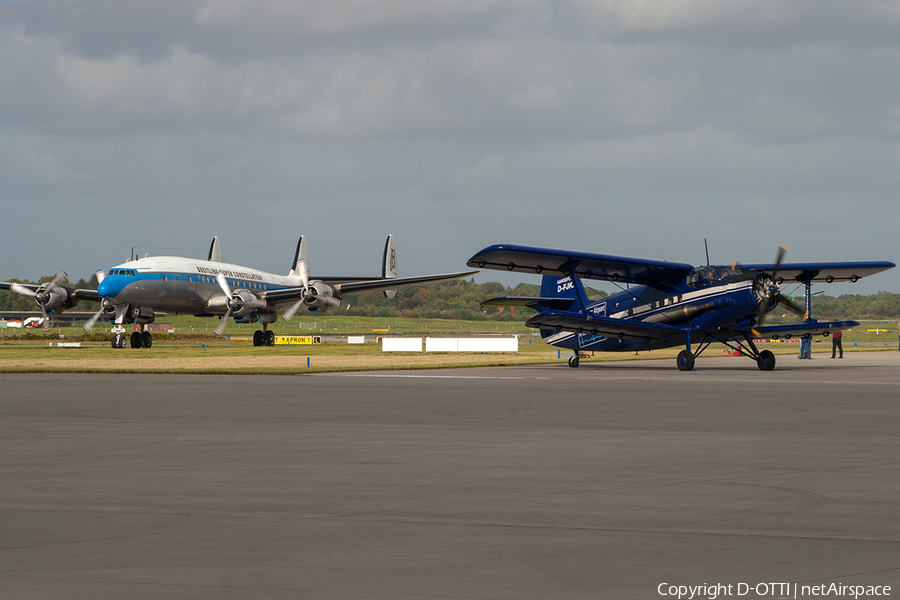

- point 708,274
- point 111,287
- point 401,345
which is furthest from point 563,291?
point 111,287

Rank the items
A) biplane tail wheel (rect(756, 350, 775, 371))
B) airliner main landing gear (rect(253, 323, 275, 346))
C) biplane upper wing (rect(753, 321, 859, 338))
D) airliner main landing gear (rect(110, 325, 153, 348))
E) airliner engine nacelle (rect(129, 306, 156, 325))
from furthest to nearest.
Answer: airliner main landing gear (rect(253, 323, 275, 346)) < airliner main landing gear (rect(110, 325, 153, 348)) < airliner engine nacelle (rect(129, 306, 156, 325)) < biplane upper wing (rect(753, 321, 859, 338)) < biplane tail wheel (rect(756, 350, 775, 371))

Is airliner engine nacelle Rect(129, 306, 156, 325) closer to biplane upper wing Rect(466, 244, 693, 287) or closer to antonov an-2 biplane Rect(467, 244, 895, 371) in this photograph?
antonov an-2 biplane Rect(467, 244, 895, 371)

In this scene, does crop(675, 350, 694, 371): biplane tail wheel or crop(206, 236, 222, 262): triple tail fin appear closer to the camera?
crop(675, 350, 694, 371): biplane tail wheel

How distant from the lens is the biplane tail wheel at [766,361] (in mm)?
32000

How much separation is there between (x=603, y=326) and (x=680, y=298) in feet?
10.8

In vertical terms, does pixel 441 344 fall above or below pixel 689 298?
below

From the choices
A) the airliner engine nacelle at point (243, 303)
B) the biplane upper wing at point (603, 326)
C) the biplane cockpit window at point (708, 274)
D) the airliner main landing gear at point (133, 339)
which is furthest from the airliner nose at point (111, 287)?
the biplane cockpit window at point (708, 274)

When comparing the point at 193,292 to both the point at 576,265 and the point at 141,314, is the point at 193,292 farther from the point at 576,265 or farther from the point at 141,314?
the point at 576,265

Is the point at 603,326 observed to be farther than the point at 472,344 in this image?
No

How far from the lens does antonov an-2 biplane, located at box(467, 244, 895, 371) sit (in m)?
32.8

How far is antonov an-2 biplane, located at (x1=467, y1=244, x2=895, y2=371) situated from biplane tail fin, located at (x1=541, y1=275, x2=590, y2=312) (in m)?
0.42

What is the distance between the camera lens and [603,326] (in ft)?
112

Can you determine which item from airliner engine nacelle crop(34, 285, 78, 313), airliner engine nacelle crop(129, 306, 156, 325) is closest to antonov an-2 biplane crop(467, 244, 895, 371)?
airliner engine nacelle crop(129, 306, 156, 325)

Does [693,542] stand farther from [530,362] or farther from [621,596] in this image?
[530,362]
